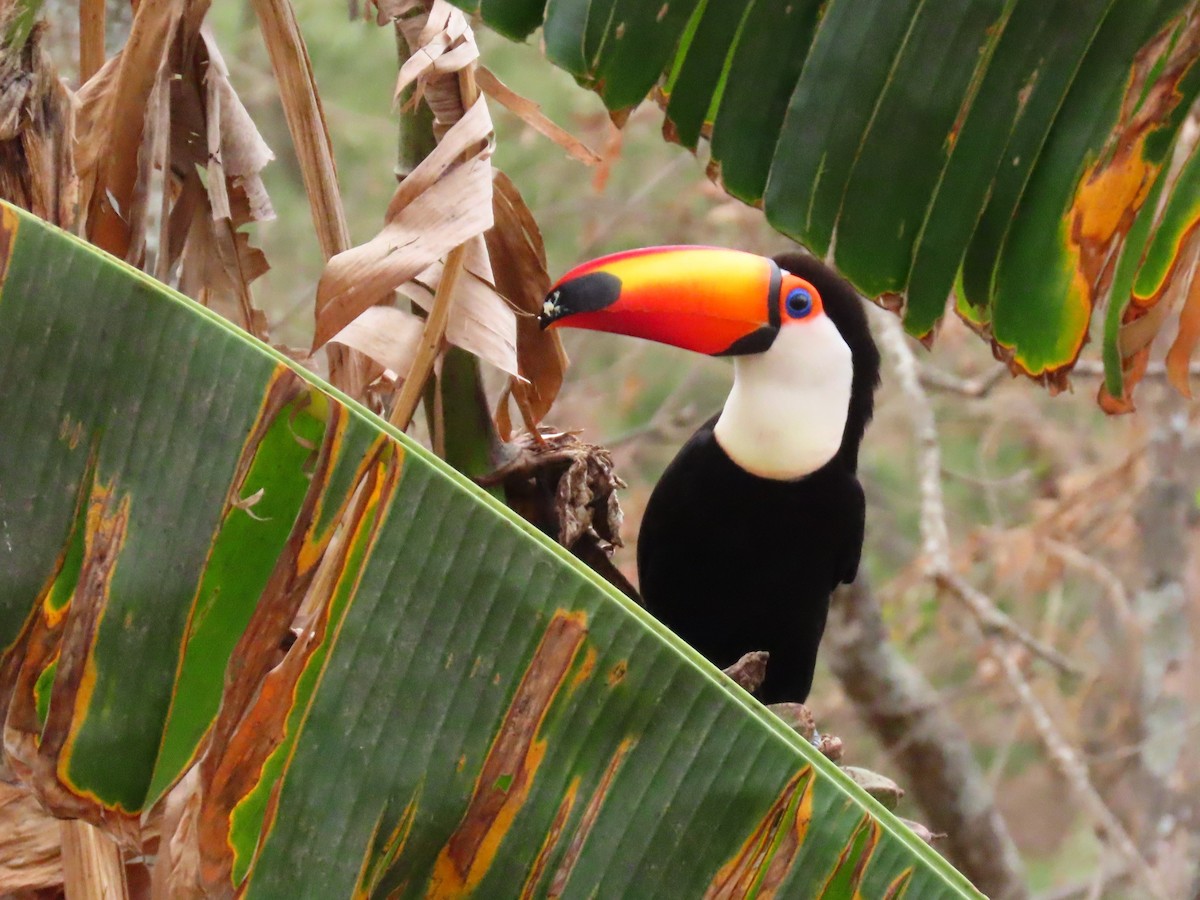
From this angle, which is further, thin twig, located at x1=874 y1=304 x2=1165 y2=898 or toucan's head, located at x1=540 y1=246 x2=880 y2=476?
thin twig, located at x1=874 y1=304 x2=1165 y2=898

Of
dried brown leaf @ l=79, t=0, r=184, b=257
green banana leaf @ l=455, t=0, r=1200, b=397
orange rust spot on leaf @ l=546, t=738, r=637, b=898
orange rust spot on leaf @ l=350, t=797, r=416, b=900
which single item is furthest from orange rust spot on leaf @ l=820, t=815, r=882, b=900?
dried brown leaf @ l=79, t=0, r=184, b=257

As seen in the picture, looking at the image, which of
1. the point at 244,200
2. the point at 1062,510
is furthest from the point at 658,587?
the point at 1062,510

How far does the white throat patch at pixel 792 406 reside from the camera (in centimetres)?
242

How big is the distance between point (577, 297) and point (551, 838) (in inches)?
30.5

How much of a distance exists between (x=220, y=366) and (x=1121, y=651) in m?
4.36

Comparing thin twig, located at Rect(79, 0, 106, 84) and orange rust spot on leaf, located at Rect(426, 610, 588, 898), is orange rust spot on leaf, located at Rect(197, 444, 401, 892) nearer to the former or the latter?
orange rust spot on leaf, located at Rect(426, 610, 588, 898)

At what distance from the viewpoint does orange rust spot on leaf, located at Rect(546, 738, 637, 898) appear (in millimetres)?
1130

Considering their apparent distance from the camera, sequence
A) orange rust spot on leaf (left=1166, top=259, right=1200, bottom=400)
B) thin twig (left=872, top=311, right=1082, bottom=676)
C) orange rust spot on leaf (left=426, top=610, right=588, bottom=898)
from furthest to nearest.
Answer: thin twig (left=872, top=311, right=1082, bottom=676) → orange rust spot on leaf (left=1166, top=259, right=1200, bottom=400) → orange rust spot on leaf (left=426, top=610, right=588, bottom=898)

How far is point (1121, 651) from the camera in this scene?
4773mm

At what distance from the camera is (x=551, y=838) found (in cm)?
114

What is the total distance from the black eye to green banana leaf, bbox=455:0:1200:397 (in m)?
0.81

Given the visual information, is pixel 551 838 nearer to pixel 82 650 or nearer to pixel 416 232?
pixel 82 650

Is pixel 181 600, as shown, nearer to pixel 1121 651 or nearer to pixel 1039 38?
pixel 1039 38

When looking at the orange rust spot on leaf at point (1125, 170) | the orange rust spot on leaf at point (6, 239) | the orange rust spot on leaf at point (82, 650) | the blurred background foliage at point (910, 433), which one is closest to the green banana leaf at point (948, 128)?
the orange rust spot on leaf at point (1125, 170)
